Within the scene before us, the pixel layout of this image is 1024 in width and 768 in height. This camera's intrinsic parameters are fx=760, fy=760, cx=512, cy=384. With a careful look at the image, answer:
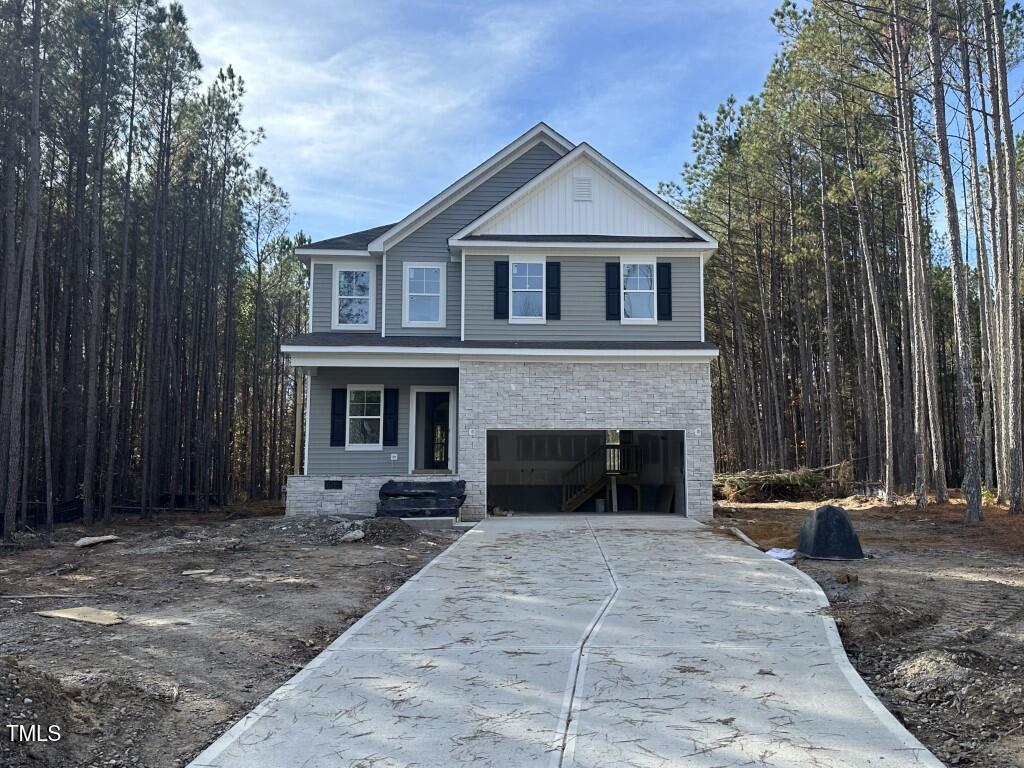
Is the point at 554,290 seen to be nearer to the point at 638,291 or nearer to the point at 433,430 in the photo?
the point at 638,291

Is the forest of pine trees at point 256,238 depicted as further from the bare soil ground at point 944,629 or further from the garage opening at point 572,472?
the garage opening at point 572,472

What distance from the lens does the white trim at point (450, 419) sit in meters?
17.4

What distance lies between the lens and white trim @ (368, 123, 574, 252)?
17.7 m

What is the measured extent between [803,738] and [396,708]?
236 cm

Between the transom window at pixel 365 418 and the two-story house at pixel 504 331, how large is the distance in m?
0.03

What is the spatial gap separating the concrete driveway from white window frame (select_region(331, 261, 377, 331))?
33.8ft

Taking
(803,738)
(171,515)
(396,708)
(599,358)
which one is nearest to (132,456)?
(171,515)

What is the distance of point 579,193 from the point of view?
1764 cm

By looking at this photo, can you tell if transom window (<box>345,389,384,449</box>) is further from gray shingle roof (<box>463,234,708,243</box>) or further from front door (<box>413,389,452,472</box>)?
gray shingle roof (<box>463,234,708,243</box>)

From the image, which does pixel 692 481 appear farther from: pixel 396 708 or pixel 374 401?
pixel 396 708

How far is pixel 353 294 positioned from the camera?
1819 cm

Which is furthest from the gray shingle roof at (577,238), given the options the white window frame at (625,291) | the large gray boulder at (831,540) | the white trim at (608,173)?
the large gray boulder at (831,540)

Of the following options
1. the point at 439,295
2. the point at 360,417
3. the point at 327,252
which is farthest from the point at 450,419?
the point at 327,252

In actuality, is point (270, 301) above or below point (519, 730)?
above
